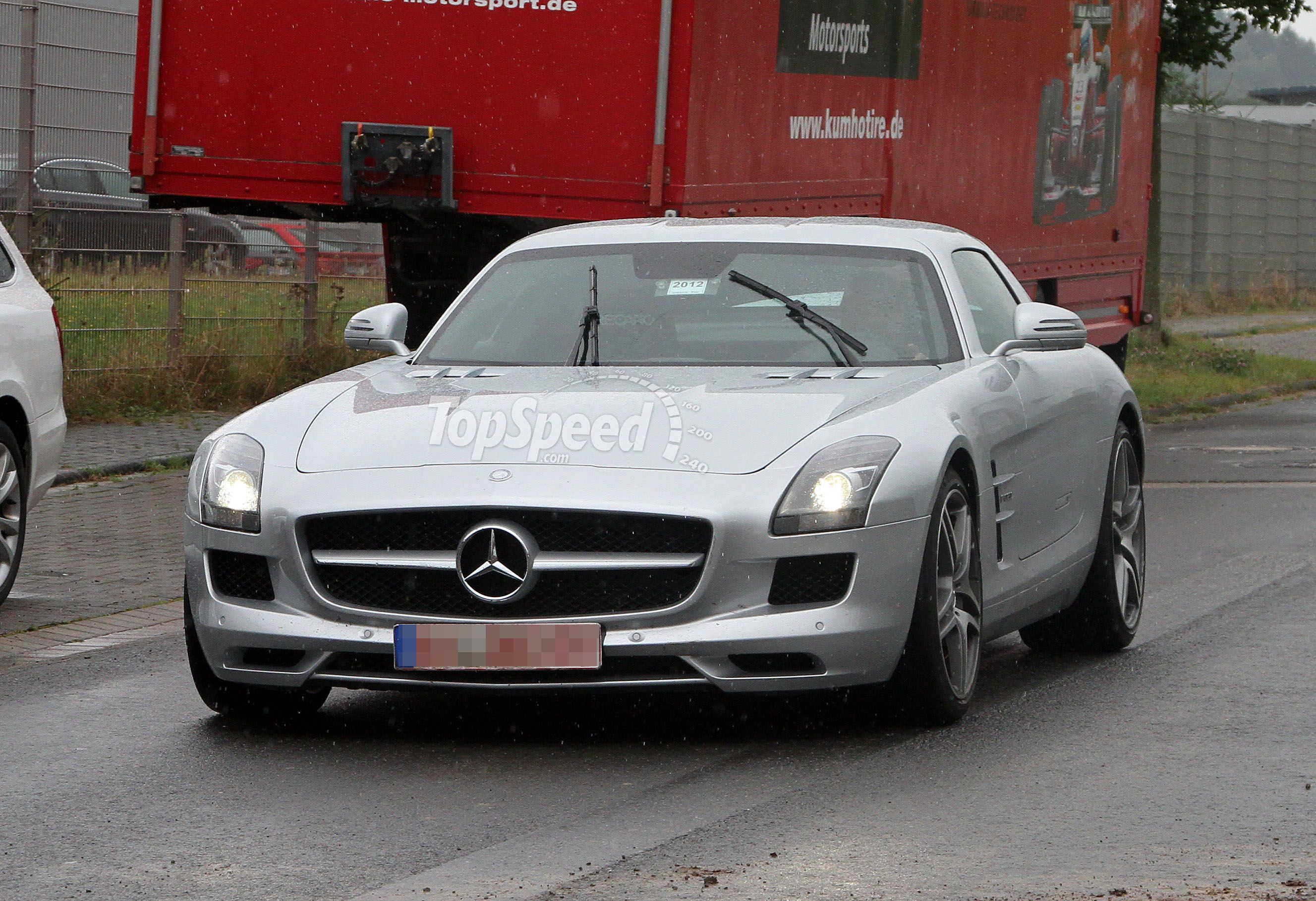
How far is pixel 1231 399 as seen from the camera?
2156 cm

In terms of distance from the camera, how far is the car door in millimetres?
6898

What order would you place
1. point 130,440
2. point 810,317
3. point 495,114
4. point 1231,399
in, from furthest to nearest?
1. point 1231,399
2. point 130,440
3. point 495,114
4. point 810,317

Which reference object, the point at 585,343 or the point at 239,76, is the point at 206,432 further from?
the point at 585,343

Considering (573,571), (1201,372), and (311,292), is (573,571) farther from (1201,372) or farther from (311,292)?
(1201,372)

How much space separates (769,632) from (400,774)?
3.23ft

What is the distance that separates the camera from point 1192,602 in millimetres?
8844

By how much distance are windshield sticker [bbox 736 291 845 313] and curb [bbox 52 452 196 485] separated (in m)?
6.69

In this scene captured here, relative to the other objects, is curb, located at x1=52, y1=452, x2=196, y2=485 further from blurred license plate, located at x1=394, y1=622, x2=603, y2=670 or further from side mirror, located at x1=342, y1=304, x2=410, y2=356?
blurred license plate, located at x1=394, y1=622, x2=603, y2=670

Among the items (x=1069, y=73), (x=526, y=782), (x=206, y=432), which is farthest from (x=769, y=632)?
(x=1069, y=73)

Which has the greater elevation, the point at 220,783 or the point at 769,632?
the point at 769,632

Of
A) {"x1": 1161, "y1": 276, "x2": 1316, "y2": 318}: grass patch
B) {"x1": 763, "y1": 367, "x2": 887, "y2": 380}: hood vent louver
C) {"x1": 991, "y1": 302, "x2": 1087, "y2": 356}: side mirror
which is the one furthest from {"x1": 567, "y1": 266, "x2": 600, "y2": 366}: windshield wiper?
{"x1": 1161, "y1": 276, "x2": 1316, "y2": 318}: grass patch

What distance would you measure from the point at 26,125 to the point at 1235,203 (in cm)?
2735

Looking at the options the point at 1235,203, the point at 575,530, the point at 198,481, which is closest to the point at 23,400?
the point at 198,481


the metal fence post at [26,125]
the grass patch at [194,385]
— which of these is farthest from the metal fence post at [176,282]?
the metal fence post at [26,125]
